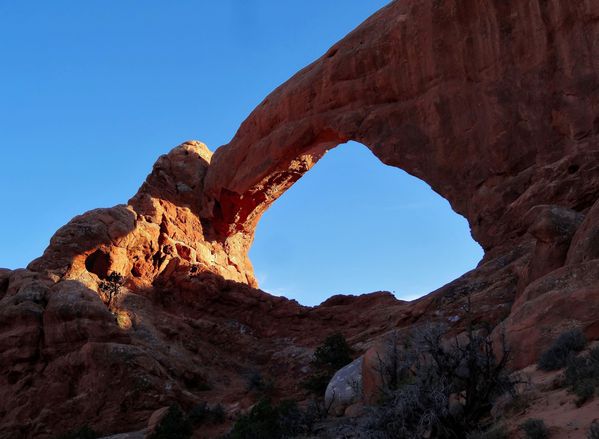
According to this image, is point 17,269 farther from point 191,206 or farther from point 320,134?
point 320,134

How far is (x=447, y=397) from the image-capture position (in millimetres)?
8609

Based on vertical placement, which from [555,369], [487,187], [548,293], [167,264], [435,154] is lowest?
[555,369]

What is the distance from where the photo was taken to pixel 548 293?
480 inches

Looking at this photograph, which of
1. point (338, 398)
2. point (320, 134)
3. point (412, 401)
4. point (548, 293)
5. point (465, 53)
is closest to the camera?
point (412, 401)

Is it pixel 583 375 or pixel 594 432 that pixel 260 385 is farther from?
pixel 594 432

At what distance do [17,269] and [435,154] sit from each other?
1720 centimetres

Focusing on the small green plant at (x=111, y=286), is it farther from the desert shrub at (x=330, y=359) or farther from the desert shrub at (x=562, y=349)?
the desert shrub at (x=562, y=349)

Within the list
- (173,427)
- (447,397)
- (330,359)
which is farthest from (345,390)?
(447,397)

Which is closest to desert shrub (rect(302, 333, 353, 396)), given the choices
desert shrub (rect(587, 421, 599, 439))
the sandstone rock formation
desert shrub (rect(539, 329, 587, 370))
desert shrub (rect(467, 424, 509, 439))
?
the sandstone rock formation

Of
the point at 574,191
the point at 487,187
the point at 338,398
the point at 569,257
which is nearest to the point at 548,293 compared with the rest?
the point at 569,257

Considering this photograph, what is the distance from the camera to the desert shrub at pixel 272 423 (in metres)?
13.1

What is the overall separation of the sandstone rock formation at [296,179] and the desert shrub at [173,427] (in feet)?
7.19

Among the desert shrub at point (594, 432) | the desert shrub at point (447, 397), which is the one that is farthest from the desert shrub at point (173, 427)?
the desert shrub at point (594, 432)

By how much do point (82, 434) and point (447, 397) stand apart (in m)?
13.5
